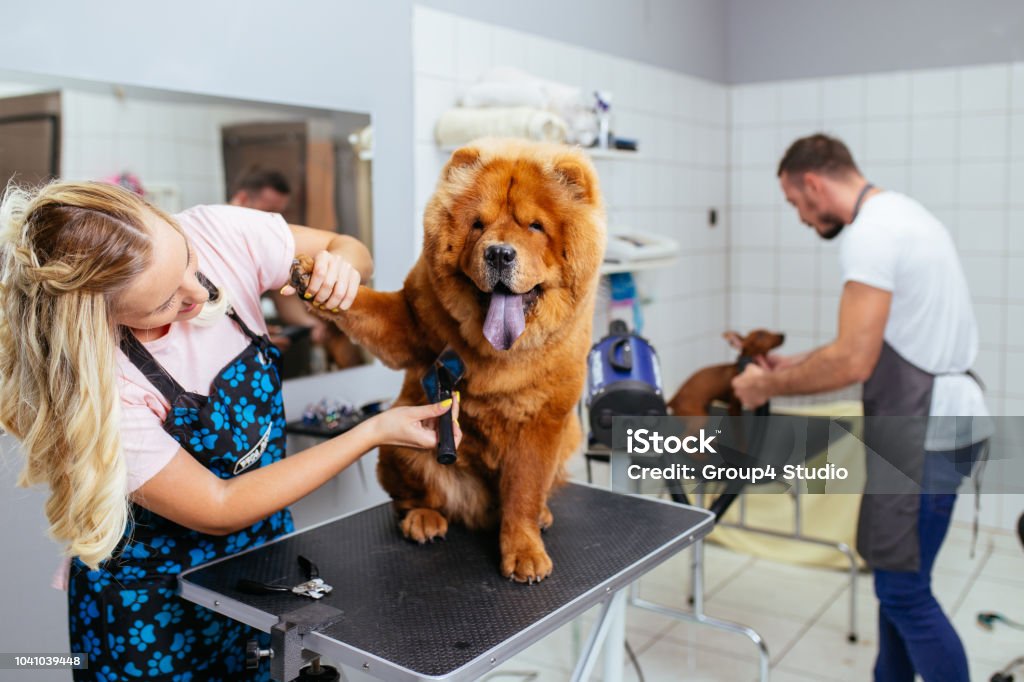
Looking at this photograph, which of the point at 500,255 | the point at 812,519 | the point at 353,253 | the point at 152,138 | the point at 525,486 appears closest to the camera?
the point at 500,255

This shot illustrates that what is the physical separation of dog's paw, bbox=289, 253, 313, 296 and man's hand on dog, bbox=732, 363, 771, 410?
177 cm

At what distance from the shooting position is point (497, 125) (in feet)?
8.41

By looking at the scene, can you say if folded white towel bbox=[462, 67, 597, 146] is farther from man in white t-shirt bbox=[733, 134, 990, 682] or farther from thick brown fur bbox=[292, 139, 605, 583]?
thick brown fur bbox=[292, 139, 605, 583]

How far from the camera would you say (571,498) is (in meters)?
1.82

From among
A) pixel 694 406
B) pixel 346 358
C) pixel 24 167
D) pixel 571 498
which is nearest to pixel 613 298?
pixel 694 406

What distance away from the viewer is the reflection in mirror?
5.76ft

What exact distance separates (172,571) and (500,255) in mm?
755

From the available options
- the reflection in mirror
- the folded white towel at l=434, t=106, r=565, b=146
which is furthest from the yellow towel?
the reflection in mirror

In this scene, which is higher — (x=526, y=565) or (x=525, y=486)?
(x=525, y=486)

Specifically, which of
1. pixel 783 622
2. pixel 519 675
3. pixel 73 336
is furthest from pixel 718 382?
pixel 73 336

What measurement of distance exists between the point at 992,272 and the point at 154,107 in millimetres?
3556

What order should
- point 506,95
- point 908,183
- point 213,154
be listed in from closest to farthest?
point 213,154, point 506,95, point 908,183

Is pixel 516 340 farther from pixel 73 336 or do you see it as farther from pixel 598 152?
pixel 598 152

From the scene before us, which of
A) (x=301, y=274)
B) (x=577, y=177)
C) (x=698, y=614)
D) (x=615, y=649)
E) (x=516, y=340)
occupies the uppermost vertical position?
(x=577, y=177)
